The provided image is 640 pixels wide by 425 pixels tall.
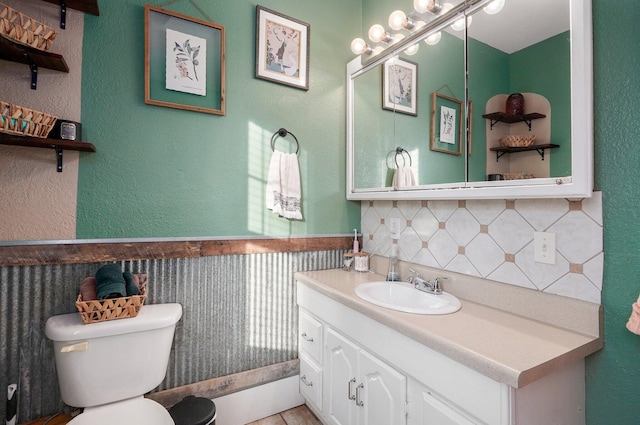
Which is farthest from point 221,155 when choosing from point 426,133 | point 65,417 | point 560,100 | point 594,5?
point 594,5

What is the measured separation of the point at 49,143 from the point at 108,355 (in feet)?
2.87

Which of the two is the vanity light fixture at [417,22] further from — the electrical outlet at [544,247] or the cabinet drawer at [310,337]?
the cabinet drawer at [310,337]

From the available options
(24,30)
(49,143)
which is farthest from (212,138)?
(24,30)

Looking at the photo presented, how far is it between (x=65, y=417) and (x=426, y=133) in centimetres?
204

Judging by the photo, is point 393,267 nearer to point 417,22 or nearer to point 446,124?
point 446,124

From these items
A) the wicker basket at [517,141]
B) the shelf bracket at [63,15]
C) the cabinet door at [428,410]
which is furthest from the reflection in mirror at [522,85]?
the shelf bracket at [63,15]

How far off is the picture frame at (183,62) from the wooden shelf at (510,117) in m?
1.29

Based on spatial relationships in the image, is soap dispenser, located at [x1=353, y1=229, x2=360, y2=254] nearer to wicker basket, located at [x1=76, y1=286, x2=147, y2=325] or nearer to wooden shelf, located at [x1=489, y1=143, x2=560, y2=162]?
wooden shelf, located at [x1=489, y1=143, x2=560, y2=162]

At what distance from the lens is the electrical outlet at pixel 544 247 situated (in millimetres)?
1069

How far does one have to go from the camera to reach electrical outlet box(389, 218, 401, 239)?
1.75 metres

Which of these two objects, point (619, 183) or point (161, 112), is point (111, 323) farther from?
point (619, 183)

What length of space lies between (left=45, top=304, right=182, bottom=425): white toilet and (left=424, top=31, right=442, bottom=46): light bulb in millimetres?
1753

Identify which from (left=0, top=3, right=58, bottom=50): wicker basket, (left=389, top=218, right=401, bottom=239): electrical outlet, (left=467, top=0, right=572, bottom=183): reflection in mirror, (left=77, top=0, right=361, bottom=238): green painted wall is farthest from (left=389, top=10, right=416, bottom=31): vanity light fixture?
(left=0, top=3, right=58, bottom=50): wicker basket

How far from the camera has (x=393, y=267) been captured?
66.8 inches
